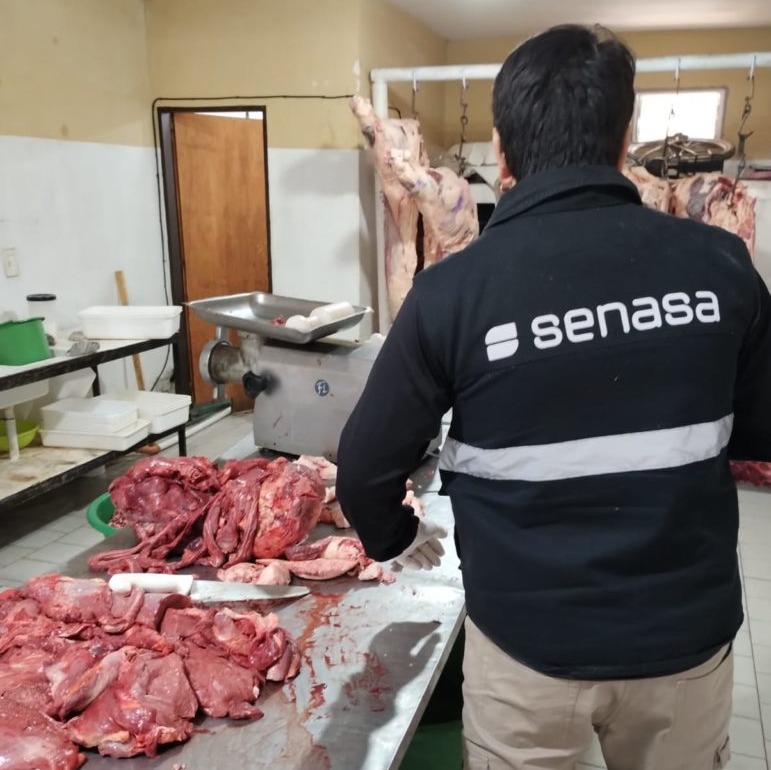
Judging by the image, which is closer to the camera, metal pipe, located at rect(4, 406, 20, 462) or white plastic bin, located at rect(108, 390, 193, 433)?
metal pipe, located at rect(4, 406, 20, 462)

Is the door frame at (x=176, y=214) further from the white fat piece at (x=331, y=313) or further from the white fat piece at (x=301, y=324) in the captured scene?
the white fat piece at (x=301, y=324)

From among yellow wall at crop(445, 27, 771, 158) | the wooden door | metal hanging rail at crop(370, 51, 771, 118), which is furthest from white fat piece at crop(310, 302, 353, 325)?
yellow wall at crop(445, 27, 771, 158)

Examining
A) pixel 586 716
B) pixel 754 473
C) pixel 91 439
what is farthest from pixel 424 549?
pixel 754 473

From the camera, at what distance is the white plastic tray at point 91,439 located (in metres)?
3.78

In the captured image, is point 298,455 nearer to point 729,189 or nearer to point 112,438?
point 112,438

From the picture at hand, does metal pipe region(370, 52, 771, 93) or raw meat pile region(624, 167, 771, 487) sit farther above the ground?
metal pipe region(370, 52, 771, 93)

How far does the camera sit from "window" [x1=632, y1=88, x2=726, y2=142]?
573cm

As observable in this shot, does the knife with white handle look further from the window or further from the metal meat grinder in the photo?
the window

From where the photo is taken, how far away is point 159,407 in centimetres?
411

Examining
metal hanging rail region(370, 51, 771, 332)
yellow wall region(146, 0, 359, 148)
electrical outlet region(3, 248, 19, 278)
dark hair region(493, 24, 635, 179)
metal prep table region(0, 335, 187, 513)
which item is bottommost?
metal prep table region(0, 335, 187, 513)

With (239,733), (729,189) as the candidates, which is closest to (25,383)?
(239,733)

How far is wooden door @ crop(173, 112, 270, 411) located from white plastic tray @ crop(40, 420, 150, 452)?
1.39 meters

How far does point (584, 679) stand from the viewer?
3.76 feet

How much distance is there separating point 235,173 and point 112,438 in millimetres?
2806
